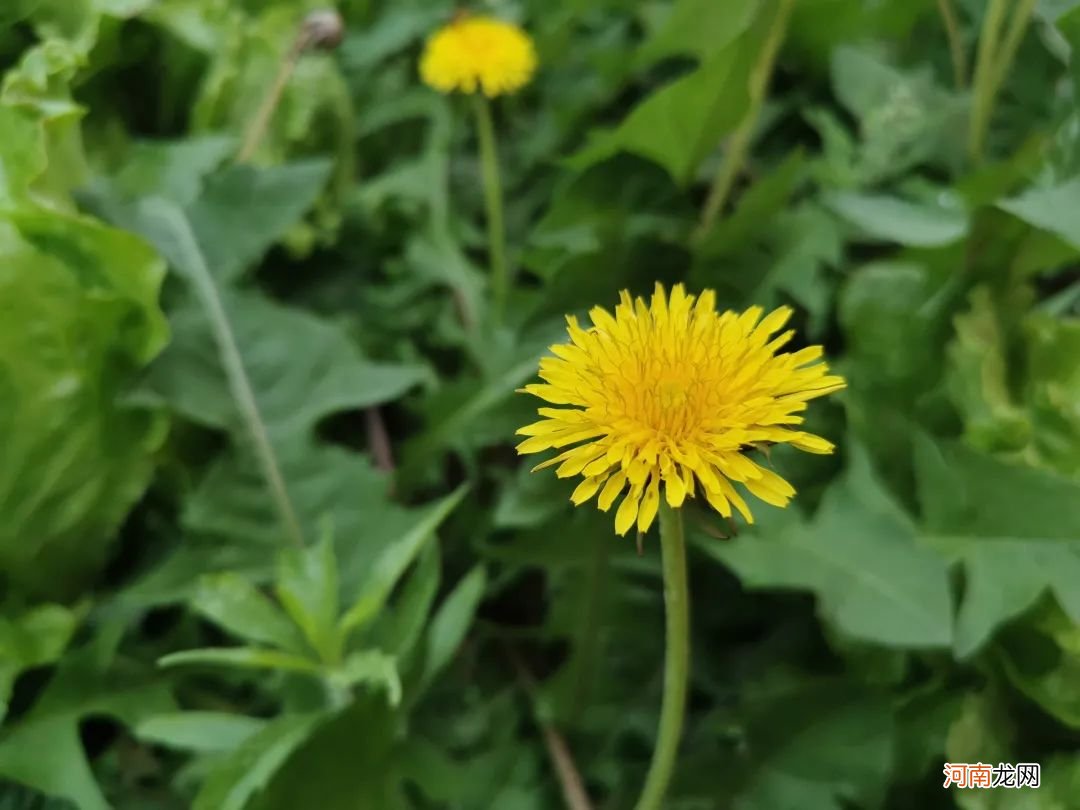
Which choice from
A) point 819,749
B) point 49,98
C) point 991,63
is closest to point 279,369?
point 49,98

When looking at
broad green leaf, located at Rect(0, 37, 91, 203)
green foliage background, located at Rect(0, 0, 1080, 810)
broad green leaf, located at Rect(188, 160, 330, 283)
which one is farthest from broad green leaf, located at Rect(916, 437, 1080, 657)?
broad green leaf, located at Rect(0, 37, 91, 203)

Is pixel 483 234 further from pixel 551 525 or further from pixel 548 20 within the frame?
pixel 551 525

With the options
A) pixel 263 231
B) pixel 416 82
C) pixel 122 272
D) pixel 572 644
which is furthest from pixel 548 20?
pixel 572 644

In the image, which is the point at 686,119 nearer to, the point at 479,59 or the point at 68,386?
the point at 479,59

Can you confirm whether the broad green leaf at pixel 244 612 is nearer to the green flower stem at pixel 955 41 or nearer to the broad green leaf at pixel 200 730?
the broad green leaf at pixel 200 730

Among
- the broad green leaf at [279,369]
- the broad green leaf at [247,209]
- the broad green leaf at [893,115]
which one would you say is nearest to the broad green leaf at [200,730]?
the broad green leaf at [279,369]

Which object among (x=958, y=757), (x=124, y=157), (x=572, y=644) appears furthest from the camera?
(x=124, y=157)

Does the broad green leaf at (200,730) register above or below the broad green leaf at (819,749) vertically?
above
